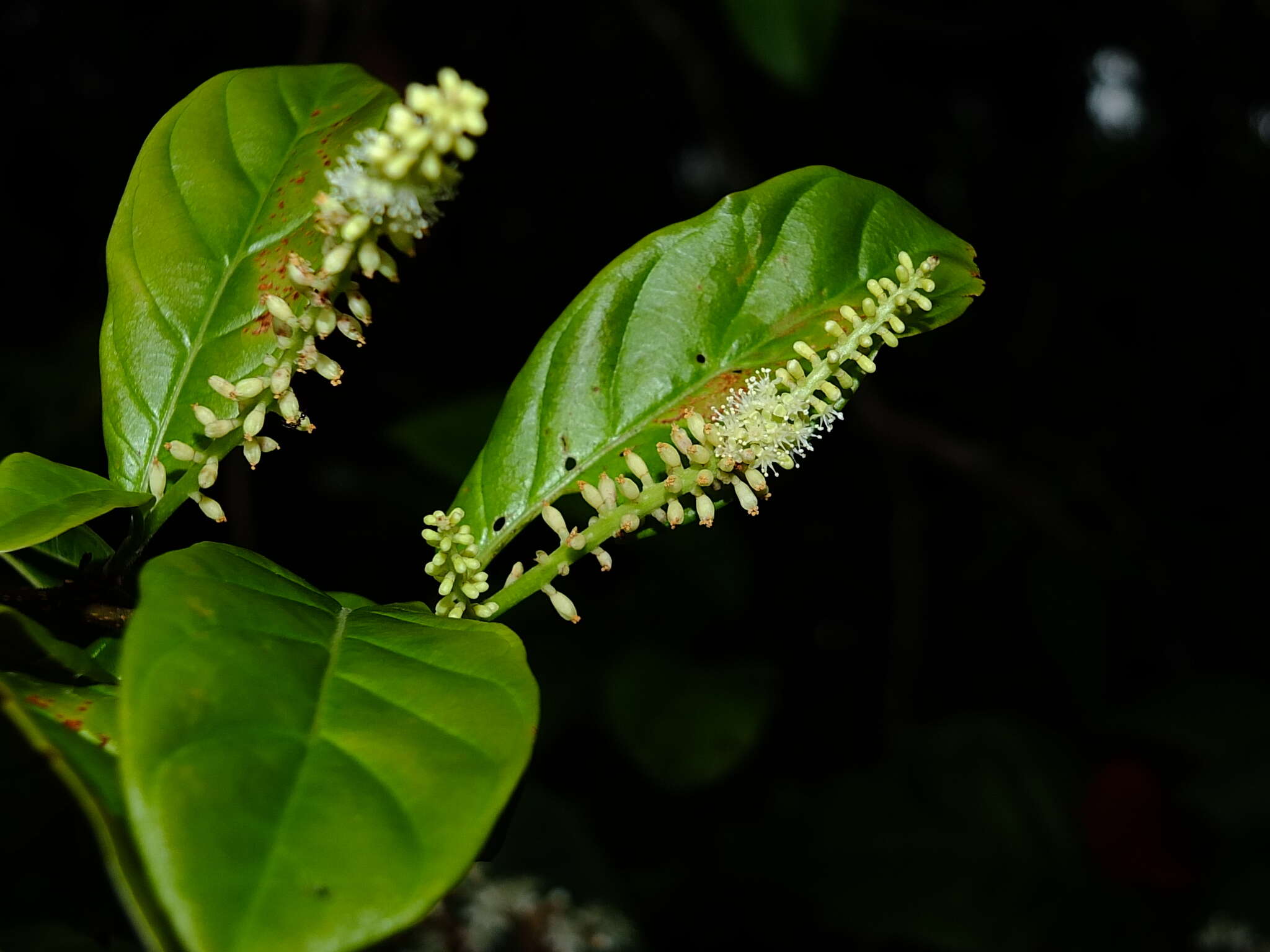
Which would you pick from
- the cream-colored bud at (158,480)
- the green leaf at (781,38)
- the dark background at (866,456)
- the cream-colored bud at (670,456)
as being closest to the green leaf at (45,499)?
the cream-colored bud at (158,480)

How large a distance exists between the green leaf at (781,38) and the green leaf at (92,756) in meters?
2.42

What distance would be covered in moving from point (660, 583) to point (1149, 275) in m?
3.39

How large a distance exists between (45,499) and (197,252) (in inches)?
13.2

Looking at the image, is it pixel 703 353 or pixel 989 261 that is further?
pixel 989 261

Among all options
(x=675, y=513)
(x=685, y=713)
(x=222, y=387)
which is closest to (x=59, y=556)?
(x=222, y=387)

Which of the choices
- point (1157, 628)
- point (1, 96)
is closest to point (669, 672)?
point (1157, 628)

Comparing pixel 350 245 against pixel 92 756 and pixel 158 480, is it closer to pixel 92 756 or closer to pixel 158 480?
pixel 158 480

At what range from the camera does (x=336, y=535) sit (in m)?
4.10

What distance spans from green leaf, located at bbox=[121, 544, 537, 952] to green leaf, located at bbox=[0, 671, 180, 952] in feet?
0.07

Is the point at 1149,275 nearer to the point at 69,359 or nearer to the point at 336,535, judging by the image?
the point at 336,535

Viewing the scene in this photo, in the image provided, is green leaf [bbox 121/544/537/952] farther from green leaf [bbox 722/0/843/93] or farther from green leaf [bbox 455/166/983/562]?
green leaf [bbox 722/0/843/93]

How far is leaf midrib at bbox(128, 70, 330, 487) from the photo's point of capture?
1070mm

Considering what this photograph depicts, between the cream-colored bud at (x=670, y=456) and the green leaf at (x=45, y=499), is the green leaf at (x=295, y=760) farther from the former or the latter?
the cream-colored bud at (x=670, y=456)

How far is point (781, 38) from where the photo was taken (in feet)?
9.14
